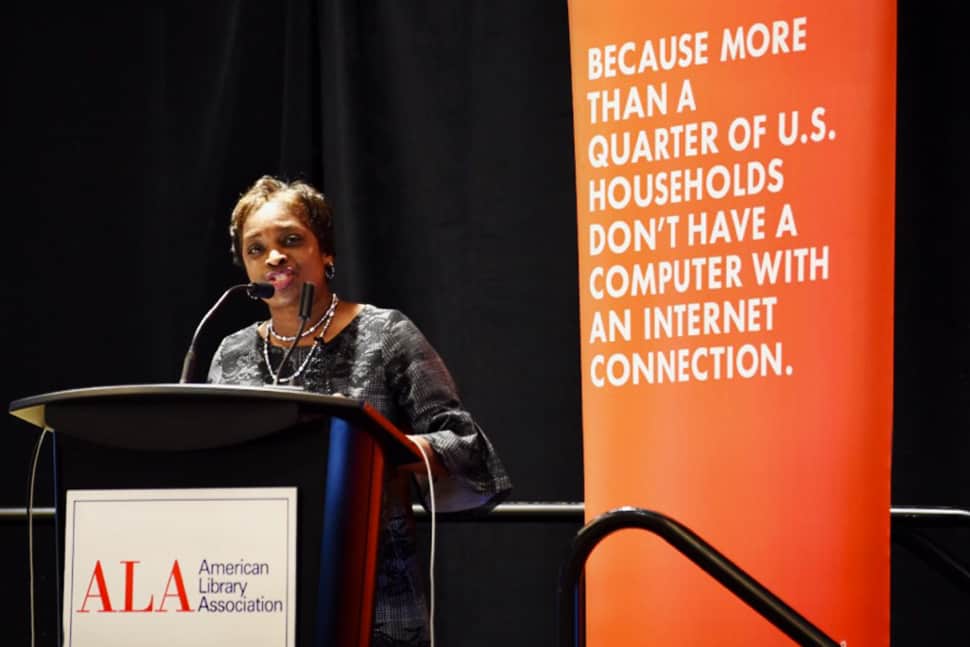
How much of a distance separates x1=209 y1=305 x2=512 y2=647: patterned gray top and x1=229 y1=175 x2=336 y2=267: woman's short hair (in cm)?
19

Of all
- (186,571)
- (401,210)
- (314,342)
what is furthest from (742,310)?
(401,210)

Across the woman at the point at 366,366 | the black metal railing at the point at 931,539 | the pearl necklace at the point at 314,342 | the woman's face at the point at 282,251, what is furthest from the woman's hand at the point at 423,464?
the black metal railing at the point at 931,539

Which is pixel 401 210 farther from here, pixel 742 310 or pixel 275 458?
pixel 275 458

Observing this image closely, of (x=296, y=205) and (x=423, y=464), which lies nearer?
(x=423, y=464)

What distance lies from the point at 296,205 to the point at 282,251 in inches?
4.2

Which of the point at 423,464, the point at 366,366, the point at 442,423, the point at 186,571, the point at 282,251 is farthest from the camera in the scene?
the point at 282,251

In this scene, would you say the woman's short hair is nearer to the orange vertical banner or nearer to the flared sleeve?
the flared sleeve

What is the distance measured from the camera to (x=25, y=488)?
151 inches

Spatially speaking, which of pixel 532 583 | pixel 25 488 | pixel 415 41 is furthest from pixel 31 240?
pixel 532 583

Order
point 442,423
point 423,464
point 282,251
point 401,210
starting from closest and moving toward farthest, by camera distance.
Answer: point 423,464
point 442,423
point 282,251
point 401,210

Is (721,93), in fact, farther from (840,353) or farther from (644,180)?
(840,353)

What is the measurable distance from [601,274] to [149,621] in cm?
Result: 122

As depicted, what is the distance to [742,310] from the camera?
2.24 m

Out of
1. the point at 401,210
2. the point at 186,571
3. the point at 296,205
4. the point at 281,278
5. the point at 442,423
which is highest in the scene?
the point at 401,210
